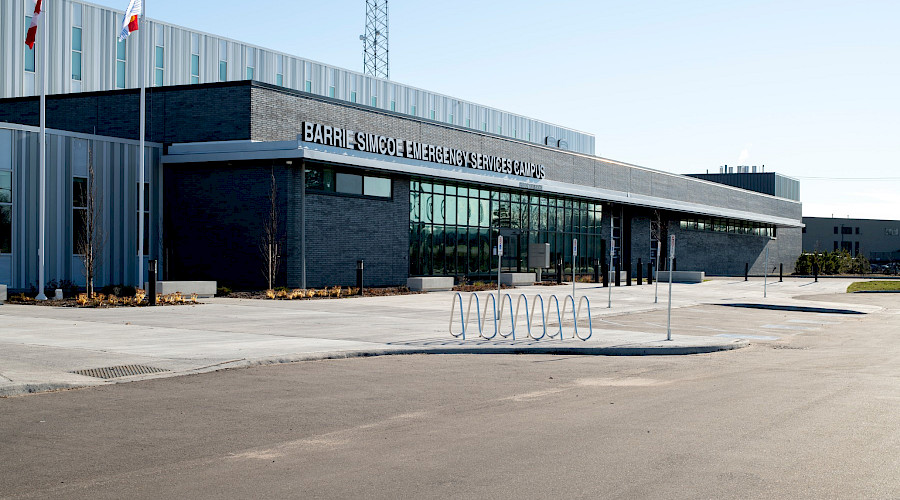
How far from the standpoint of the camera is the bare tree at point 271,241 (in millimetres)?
30516

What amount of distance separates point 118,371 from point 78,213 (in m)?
20.2

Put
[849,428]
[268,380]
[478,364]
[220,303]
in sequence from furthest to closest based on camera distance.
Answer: [220,303] < [478,364] < [268,380] < [849,428]

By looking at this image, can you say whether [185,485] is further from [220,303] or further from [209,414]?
[220,303]

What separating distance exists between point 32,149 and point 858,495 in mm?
28420

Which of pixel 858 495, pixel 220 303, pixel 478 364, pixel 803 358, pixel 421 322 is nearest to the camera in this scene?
pixel 858 495

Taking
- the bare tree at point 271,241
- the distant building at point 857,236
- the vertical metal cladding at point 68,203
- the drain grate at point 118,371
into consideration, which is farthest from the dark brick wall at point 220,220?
the distant building at point 857,236

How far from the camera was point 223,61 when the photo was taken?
169 feet

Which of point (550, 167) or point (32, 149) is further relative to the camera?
point (550, 167)

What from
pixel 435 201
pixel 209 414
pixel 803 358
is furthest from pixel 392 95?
pixel 209 414

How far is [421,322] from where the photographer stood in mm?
20812

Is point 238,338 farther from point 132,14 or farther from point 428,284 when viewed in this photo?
point 428,284

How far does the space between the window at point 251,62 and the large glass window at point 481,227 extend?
18.6 metres

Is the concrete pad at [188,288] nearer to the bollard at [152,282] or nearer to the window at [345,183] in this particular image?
the bollard at [152,282]

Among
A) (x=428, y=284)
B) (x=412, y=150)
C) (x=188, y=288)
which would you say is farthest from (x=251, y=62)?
(x=188, y=288)
